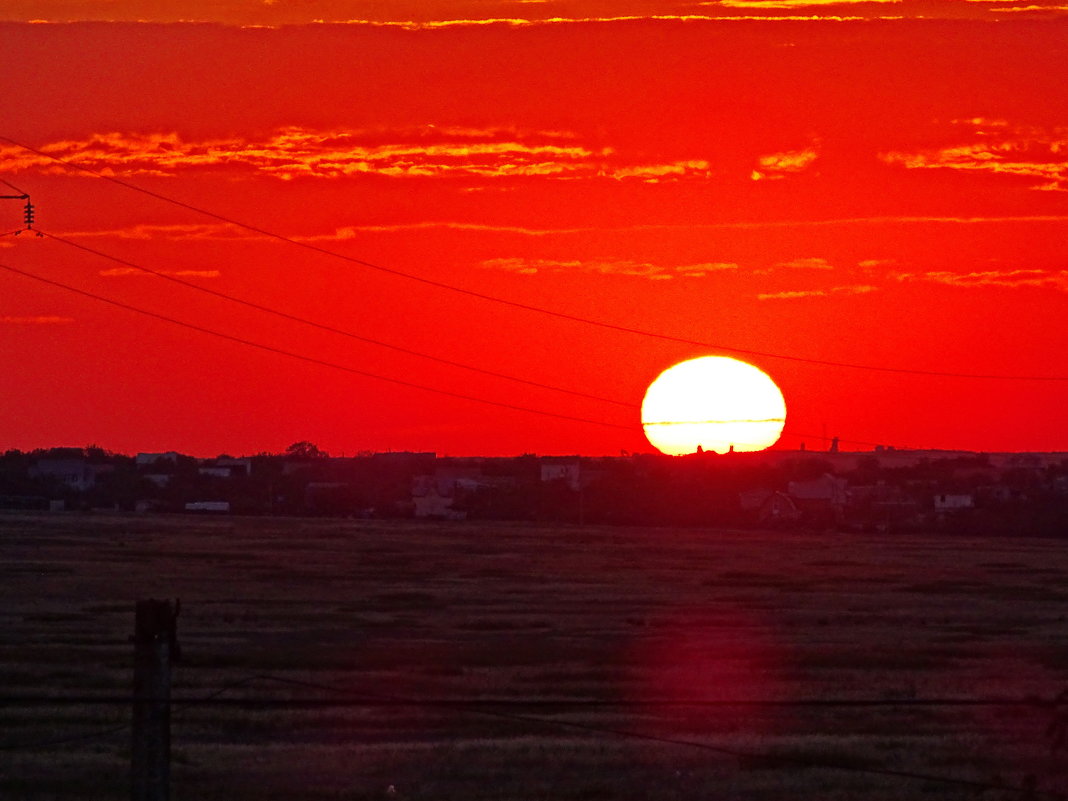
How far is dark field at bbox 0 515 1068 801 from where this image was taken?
2081cm

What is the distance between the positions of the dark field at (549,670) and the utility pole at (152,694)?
11.3 feet

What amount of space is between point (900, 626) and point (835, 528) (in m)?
69.3

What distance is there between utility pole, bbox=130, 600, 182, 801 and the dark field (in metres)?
3.44

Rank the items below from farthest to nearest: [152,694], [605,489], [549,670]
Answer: [605,489] → [549,670] → [152,694]

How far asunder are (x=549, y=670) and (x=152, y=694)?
21084mm

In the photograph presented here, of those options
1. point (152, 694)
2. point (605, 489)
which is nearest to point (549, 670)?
point (152, 694)

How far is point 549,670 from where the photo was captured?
1292 inches

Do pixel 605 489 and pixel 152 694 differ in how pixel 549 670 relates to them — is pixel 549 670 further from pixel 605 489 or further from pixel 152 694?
pixel 605 489

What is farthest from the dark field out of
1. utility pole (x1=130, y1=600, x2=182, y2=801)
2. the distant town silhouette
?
the distant town silhouette

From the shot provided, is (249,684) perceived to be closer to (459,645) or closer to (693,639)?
(459,645)

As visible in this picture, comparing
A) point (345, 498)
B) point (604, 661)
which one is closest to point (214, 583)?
point (604, 661)

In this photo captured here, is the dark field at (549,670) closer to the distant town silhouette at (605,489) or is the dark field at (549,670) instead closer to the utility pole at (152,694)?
the utility pole at (152,694)

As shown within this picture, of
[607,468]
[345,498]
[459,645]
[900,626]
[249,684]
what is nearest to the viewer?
[249,684]

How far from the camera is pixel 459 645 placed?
3838 centimetres
